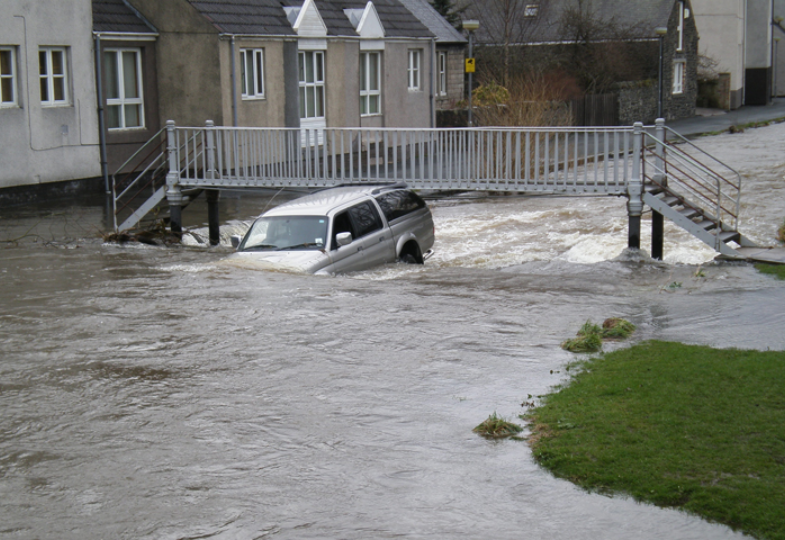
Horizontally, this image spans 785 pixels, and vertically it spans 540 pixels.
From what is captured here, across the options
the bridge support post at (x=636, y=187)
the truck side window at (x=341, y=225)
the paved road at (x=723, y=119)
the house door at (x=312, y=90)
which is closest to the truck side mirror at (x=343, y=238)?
the truck side window at (x=341, y=225)

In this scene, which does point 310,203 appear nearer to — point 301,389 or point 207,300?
point 207,300

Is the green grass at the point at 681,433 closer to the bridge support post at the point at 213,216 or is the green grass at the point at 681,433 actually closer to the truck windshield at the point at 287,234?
the truck windshield at the point at 287,234

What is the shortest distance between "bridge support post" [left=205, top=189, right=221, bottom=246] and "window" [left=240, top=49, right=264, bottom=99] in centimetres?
837

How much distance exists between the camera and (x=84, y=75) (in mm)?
23438

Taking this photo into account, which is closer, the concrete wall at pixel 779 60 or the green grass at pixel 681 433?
the green grass at pixel 681 433

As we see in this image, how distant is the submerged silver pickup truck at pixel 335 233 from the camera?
41.9 ft

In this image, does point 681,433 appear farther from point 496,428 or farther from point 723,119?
point 723,119

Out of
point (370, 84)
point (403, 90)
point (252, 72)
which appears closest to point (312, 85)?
point (252, 72)

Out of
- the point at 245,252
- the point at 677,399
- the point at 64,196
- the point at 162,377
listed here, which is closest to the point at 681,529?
the point at 677,399

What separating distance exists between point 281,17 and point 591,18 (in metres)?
25.4

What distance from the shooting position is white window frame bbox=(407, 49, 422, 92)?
34125mm

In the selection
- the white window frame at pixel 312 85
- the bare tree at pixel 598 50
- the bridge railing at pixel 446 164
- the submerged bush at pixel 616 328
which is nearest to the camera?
the submerged bush at pixel 616 328

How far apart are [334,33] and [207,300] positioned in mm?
19413

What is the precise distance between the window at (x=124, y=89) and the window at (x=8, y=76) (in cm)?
305
